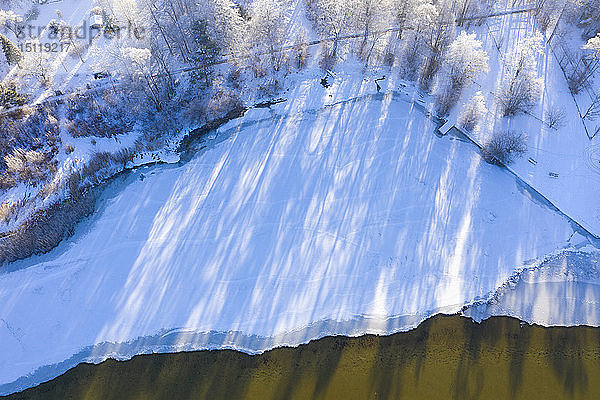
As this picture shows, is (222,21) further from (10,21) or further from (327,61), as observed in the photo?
(10,21)

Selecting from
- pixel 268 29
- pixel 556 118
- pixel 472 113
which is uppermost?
pixel 268 29

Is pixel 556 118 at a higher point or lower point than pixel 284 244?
higher

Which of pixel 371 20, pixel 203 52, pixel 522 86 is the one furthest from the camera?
pixel 371 20

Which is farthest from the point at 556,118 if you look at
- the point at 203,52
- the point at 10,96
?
the point at 10,96

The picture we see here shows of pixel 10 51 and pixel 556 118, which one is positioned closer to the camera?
pixel 556 118

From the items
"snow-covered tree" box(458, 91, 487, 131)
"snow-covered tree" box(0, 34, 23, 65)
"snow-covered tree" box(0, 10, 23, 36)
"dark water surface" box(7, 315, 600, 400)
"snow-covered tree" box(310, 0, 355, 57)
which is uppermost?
"snow-covered tree" box(310, 0, 355, 57)

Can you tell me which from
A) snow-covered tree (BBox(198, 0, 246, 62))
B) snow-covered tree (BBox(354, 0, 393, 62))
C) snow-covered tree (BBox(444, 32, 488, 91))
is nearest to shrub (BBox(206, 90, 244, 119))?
snow-covered tree (BBox(198, 0, 246, 62))

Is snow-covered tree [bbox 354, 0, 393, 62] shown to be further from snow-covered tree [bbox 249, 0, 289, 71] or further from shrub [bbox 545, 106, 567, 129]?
shrub [bbox 545, 106, 567, 129]

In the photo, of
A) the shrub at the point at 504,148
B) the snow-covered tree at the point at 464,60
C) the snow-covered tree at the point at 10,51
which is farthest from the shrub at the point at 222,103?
the shrub at the point at 504,148
